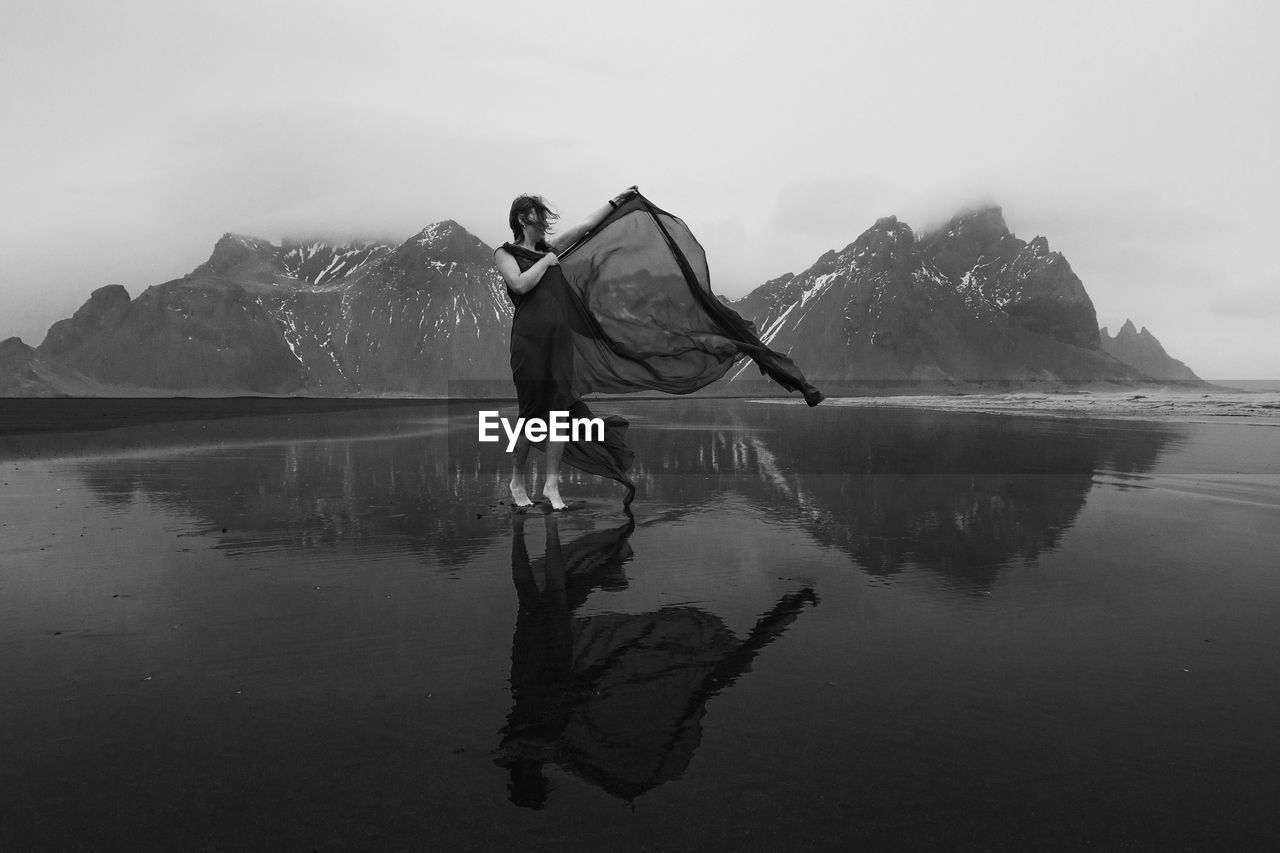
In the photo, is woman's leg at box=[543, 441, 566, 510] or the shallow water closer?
the shallow water

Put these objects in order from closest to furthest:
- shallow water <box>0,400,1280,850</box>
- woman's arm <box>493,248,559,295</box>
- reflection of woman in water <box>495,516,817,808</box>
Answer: shallow water <box>0,400,1280,850</box>, reflection of woman in water <box>495,516,817,808</box>, woman's arm <box>493,248,559,295</box>

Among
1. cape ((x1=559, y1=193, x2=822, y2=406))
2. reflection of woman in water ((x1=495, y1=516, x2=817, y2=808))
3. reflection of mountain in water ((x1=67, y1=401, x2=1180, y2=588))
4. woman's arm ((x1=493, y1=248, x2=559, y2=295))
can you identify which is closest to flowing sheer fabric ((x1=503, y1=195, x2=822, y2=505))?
cape ((x1=559, y1=193, x2=822, y2=406))

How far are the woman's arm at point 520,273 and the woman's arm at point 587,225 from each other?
1.40ft

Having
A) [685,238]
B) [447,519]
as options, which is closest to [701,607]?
[447,519]

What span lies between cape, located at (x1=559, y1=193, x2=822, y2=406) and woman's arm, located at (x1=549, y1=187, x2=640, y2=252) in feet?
0.34

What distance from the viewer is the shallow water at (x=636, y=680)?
2.52 metres

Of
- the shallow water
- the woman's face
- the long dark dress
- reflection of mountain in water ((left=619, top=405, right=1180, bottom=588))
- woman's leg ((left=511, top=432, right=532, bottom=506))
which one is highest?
the woman's face

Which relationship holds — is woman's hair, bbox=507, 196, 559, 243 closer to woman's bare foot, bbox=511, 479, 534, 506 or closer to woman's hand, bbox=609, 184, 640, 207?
woman's hand, bbox=609, 184, 640, 207

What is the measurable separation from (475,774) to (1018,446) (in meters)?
19.3

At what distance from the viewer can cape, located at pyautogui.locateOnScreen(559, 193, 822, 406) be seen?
31.0ft

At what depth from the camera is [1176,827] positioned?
2.44 metres

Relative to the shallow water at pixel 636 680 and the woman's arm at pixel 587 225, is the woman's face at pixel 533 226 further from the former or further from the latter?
the shallow water at pixel 636 680

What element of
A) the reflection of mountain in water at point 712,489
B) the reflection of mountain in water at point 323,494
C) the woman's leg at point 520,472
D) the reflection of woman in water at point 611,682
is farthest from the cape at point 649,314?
the reflection of woman in water at point 611,682

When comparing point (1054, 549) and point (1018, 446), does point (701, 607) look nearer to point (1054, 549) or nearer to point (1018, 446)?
point (1054, 549)
